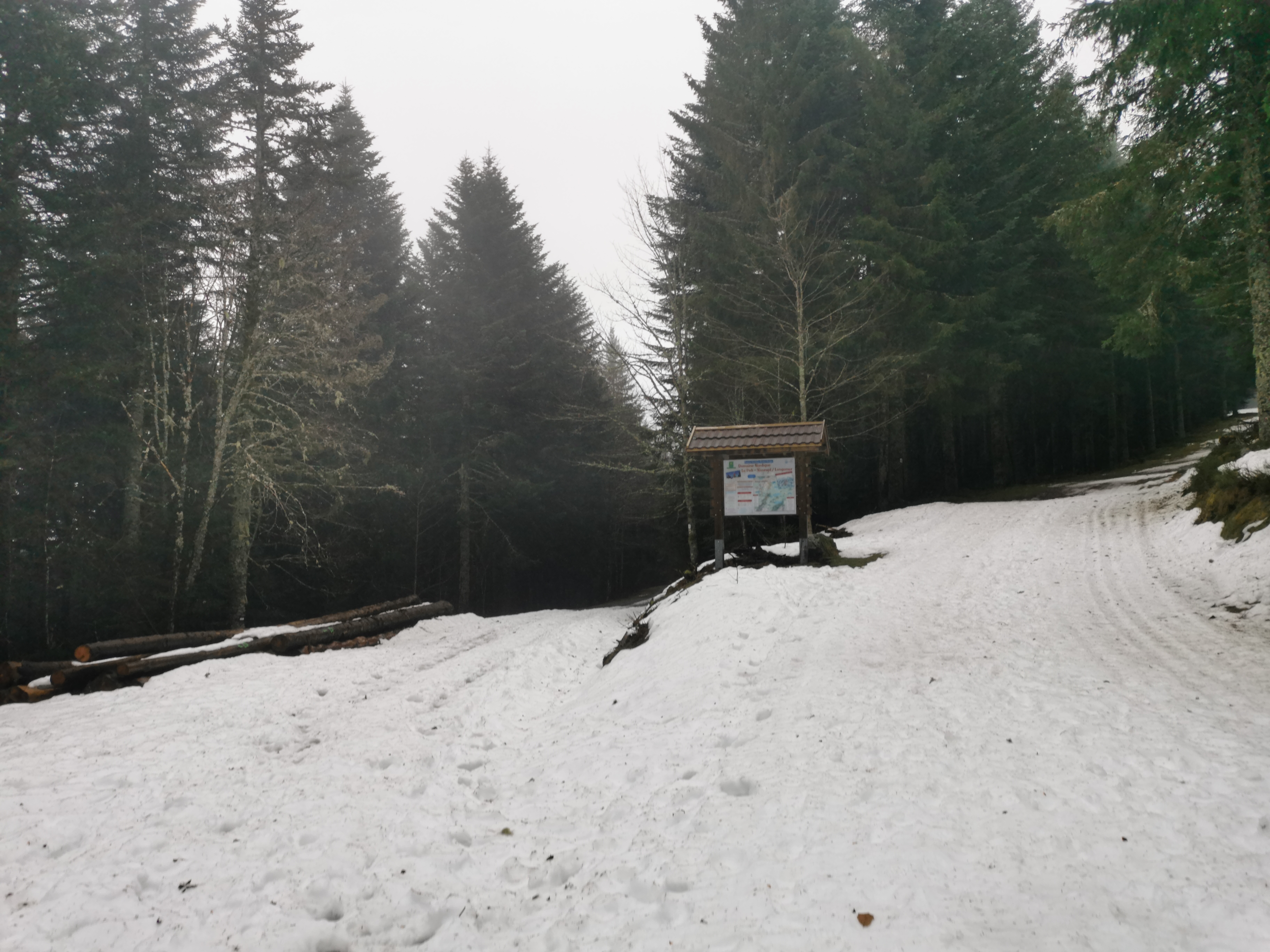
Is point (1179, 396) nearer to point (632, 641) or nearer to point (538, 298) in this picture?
point (538, 298)

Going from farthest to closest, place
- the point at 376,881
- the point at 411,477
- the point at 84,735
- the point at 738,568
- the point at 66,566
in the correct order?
the point at 411,477
the point at 66,566
the point at 738,568
the point at 84,735
the point at 376,881

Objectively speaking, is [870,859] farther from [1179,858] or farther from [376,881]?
[376,881]

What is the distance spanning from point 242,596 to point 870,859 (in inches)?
547

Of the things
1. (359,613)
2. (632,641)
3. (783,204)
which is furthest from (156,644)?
(783,204)

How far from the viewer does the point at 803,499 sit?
10.6m

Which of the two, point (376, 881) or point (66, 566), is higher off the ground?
point (66, 566)

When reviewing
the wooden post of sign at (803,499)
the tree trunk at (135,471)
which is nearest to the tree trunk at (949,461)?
the wooden post of sign at (803,499)

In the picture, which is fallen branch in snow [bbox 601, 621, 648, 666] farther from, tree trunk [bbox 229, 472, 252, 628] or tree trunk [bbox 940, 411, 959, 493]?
tree trunk [bbox 940, 411, 959, 493]

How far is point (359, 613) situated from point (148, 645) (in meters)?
3.47

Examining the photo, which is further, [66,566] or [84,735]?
[66,566]

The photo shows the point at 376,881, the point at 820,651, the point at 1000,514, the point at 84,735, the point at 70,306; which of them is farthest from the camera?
the point at 1000,514

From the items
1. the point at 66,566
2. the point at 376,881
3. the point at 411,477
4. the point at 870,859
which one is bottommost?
the point at 376,881

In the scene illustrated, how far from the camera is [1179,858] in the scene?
288cm

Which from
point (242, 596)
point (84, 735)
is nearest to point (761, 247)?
point (242, 596)
